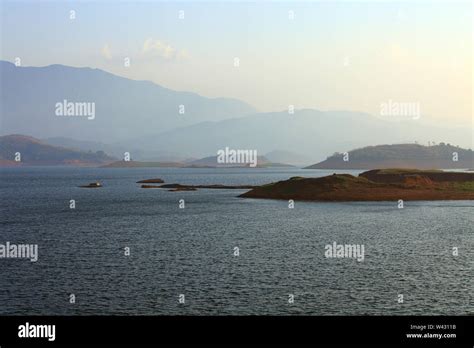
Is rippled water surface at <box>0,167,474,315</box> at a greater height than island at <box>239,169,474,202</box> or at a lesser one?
lesser

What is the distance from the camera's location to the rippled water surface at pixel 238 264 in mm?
48781

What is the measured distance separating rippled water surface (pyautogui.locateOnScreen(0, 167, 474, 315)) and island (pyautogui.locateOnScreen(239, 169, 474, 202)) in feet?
115

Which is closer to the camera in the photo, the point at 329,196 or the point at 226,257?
the point at 226,257

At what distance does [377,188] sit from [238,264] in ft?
352

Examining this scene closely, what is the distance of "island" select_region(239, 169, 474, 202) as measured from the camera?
163500mm

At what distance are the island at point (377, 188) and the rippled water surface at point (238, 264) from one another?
1379 inches

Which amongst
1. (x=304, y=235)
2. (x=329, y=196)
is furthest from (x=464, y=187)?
(x=304, y=235)

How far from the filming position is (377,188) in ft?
544

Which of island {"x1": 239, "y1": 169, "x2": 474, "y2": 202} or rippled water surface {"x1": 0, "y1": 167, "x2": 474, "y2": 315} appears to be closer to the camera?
rippled water surface {"x1": 0, "y1": 167, "x2": 474, "y2": 315}

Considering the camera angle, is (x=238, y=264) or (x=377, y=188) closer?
(x=238, y=264)

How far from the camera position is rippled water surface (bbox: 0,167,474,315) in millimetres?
48781
